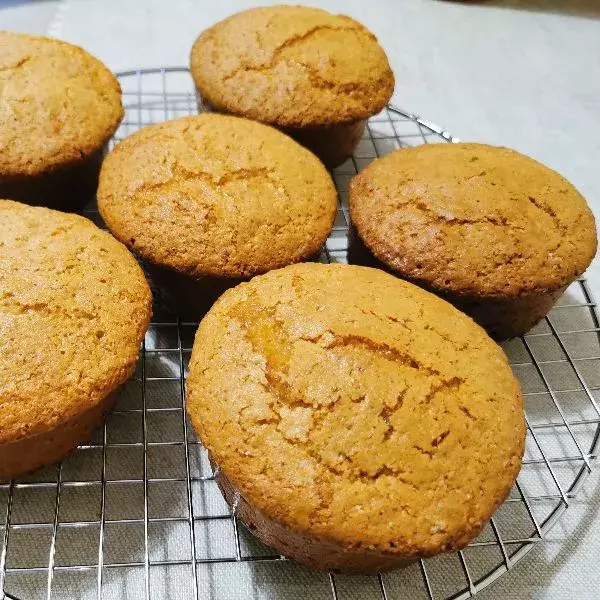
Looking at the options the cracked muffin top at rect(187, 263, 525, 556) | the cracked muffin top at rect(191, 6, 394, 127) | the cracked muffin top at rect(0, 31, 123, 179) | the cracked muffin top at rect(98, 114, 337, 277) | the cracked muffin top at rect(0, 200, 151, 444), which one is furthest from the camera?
the cracked muffin top at rect(191, 6, 394, 127)

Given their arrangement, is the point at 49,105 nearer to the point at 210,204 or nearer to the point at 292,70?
the point at 210,204

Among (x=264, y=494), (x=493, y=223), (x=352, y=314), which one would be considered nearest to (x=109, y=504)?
(x=264, y=494)

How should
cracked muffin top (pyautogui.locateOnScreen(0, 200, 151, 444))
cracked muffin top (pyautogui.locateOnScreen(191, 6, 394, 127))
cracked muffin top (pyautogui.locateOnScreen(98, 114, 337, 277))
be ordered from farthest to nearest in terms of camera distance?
cracked muffin top (pyautogui.locateOnScreen(191, 6, 394, 127)) → cracked muffin top (pyautogui.locateOnScreen(98, 114, 337, 277)) → cracked muffin top (pyautogui.locateOnScreen(0, 200, 151, 444))

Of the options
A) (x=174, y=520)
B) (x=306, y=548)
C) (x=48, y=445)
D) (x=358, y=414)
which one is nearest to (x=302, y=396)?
(x=358, y=414)

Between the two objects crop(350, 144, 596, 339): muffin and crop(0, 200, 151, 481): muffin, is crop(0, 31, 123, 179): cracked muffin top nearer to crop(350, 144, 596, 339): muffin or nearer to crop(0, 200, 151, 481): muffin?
crop(0, 200, 151, 481): muffin

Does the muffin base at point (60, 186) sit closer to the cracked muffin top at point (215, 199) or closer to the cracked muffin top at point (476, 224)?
the cracked muffin top at point (215, 199)

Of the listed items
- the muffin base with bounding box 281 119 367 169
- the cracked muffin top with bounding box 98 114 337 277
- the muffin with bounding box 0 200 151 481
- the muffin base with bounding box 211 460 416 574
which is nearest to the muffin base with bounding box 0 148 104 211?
the cracked muffin top with bounding box 98 114 337 277

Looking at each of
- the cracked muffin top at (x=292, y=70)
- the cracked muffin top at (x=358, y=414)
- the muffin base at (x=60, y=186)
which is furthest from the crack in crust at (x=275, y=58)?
the cracked muffin top at (x=358, y=414)

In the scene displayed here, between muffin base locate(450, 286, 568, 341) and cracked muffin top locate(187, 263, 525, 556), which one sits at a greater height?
cracked muffin top locate(187, 263, 525, 556)
